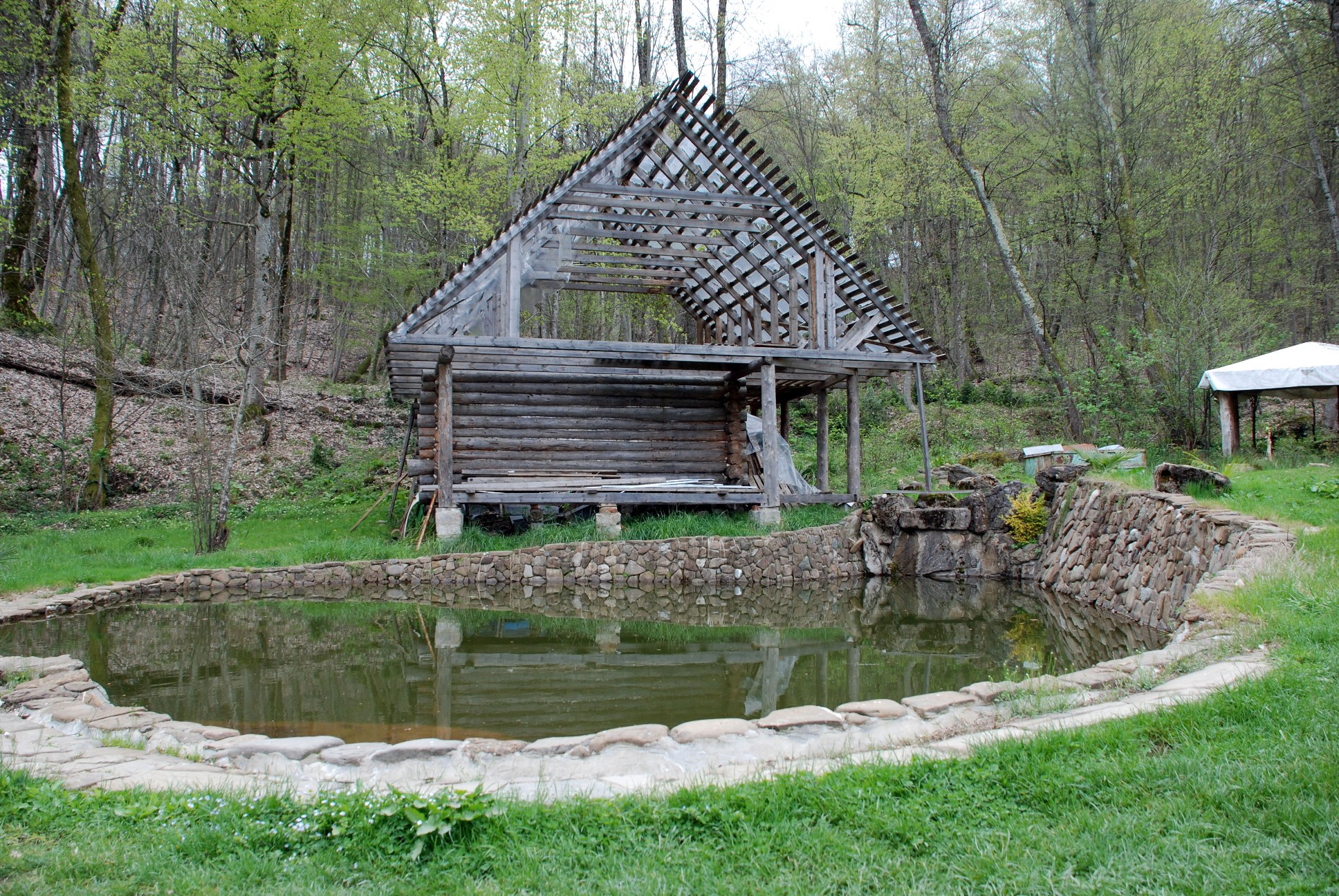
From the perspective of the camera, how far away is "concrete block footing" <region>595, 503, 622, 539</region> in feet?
43.2

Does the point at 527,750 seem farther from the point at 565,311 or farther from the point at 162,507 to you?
the point at 565,311

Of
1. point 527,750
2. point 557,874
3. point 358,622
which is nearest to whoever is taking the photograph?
point 557,874

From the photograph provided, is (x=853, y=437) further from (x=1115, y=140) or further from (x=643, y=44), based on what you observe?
(x=643, y=44)

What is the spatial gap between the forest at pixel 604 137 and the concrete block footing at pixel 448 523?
3461 millimetres

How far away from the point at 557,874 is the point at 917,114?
93.4 feet

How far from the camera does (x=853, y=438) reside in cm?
1538

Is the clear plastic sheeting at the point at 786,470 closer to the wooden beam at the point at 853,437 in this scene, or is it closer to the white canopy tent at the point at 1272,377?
the wooden beam at the point at 853,437

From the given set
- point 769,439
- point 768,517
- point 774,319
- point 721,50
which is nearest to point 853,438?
point 769,439

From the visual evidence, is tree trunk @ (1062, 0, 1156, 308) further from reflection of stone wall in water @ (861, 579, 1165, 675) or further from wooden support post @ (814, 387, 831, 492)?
reflection of stone wall in water @ (861, 579, 1165, 675)

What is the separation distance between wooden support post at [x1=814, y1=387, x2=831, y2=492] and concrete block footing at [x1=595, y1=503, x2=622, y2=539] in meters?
5.16

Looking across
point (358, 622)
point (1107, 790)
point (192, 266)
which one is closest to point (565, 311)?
point (192, 266)

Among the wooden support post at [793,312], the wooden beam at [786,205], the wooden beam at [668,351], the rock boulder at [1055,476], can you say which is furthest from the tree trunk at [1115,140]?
the wooden support post at [793,312]

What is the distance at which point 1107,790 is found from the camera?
3.35 metres

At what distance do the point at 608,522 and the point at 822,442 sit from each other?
232 inches
